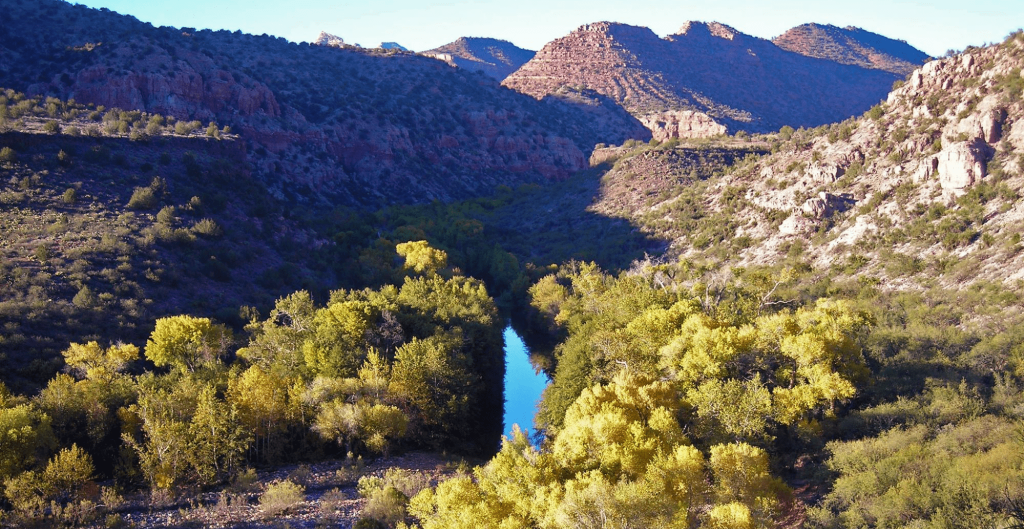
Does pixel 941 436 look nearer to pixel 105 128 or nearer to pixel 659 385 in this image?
pixel 659 385

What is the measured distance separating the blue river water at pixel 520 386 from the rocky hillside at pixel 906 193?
1689 cm

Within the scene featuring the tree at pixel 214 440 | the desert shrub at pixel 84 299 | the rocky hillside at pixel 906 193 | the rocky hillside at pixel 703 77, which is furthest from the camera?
the rocky hillside at pixel 703 77

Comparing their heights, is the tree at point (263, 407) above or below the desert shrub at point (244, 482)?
above

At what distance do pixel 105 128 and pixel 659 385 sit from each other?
2084 inches

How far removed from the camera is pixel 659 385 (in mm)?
25875

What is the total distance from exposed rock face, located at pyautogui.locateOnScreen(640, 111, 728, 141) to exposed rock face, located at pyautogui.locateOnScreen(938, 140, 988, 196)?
60.7 m

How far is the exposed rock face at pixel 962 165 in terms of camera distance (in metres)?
40.5

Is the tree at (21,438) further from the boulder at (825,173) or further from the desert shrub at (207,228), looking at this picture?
the boulder at (825,173)

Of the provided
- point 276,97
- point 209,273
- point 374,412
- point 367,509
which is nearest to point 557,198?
point 276,97

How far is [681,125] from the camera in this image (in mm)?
113062

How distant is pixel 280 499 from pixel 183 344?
565 inches

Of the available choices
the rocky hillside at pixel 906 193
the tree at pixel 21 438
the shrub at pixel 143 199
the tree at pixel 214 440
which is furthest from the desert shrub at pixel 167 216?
the rocky hillside at pixel 906 193

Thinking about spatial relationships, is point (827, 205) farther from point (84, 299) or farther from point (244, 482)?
point (84, 299)

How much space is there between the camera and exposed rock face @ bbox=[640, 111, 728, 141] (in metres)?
105
